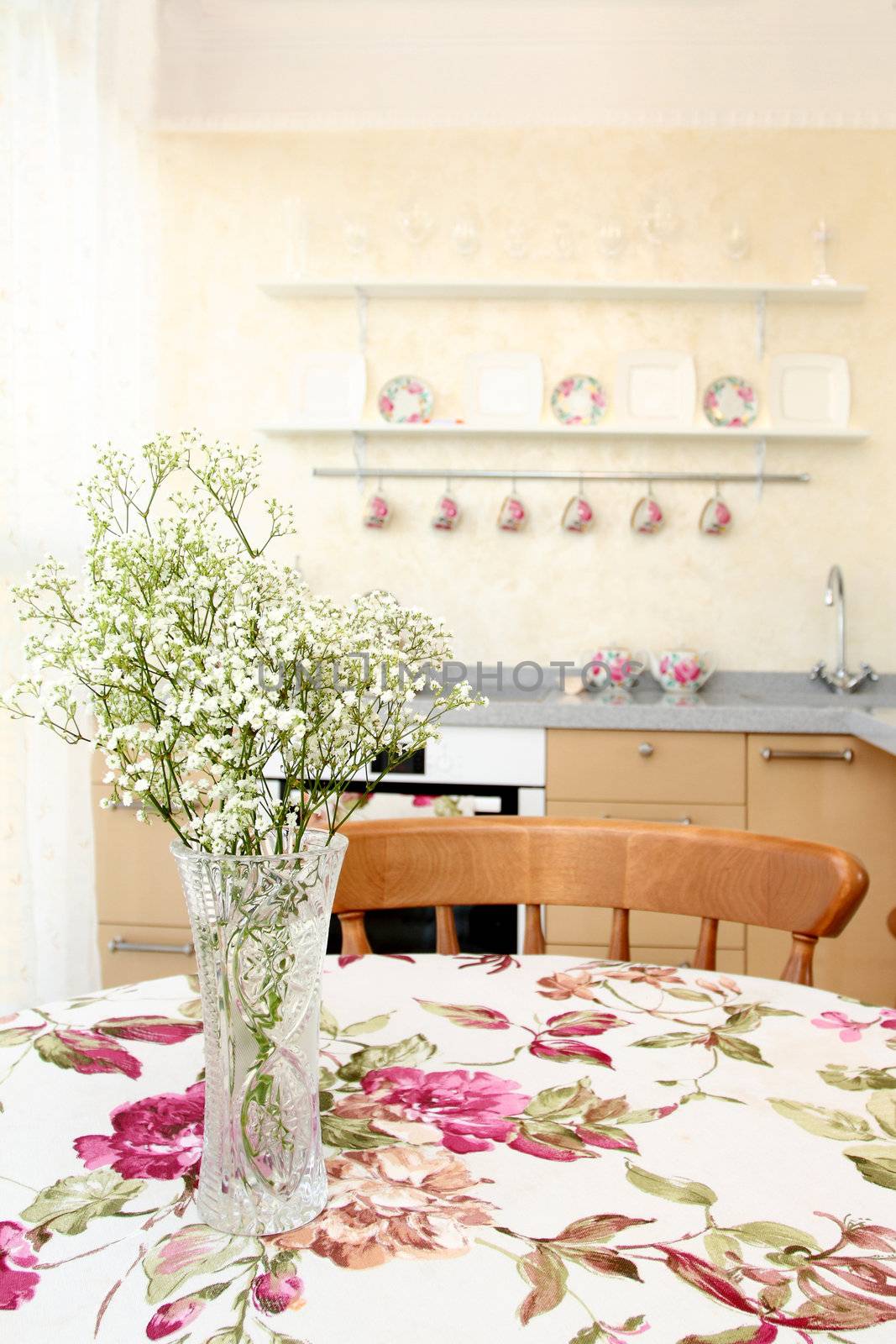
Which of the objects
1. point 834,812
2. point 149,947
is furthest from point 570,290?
point 149,947

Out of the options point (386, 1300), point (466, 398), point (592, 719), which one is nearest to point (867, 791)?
point (592, 719)

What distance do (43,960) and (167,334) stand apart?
1850 mm

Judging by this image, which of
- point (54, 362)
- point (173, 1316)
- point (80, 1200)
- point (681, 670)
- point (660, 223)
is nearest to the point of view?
point (173, 1316)

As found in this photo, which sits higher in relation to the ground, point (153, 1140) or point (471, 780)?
point (153, 1140)

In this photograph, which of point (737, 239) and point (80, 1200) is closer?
point (80, 1200)

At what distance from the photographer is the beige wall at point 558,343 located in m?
3.25

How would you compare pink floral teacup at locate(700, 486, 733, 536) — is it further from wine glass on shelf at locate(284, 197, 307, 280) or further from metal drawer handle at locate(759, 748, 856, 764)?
wine glass on shelf at locate(284, 197, 307, 280)

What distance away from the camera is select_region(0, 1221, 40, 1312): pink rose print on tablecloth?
1.82 feet

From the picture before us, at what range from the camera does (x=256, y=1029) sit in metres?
0.62

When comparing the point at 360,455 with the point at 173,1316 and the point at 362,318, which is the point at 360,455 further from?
the point at 173,1316

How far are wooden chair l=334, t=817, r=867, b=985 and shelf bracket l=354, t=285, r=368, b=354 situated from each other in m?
2.35

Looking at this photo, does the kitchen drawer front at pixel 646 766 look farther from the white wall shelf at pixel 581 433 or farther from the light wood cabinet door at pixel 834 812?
the white wall shelf at pixel 581 433

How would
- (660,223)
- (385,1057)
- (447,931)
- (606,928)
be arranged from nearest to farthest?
(385,1057), (447,931), (606,928), (660,223)

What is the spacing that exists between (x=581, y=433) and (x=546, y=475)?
0.61 feet
